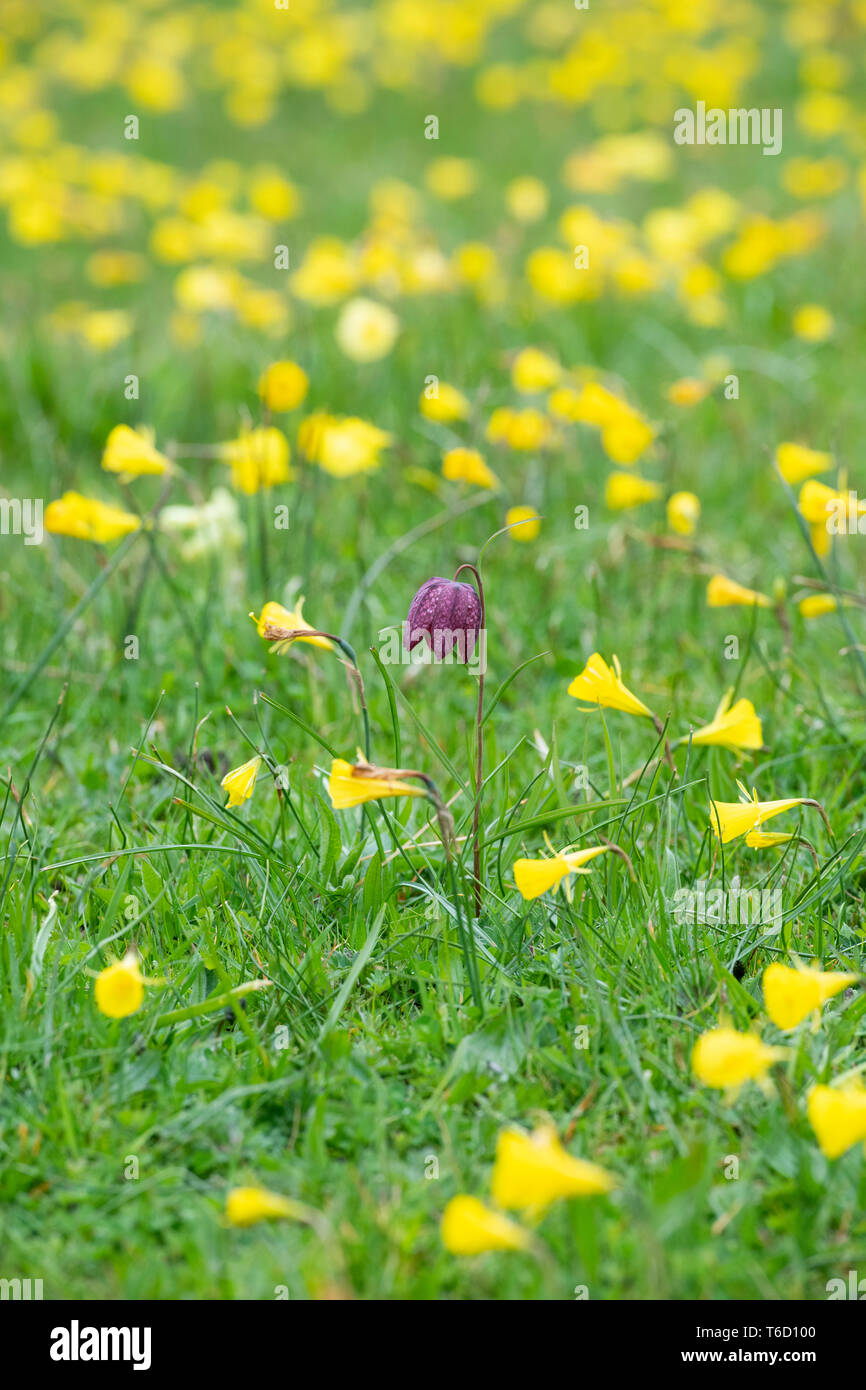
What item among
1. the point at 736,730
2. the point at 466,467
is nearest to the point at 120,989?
the point at 736,730

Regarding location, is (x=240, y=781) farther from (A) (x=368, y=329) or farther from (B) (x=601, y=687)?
(A) (x=368, y=329)

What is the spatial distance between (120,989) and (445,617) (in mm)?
649

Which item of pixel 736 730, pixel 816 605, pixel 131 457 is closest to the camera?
pixel 736 730

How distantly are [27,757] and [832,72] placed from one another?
5774mm

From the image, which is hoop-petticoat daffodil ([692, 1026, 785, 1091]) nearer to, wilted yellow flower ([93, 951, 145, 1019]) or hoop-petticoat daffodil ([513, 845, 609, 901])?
hoop-petticoat daffodil ([513, 845, 609, 901])

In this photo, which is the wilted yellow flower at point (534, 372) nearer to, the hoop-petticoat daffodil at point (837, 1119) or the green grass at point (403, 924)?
the green grass at point (403, 924)

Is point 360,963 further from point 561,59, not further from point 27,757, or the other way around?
point 561,59

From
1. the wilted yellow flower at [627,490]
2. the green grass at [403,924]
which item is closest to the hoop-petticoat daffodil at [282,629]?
the green grass at [403,924]

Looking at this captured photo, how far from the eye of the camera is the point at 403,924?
1887mm

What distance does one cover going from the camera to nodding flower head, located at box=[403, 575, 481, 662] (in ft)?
5.82

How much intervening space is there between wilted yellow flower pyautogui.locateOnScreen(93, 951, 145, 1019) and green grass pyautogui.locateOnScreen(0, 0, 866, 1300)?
0.14m

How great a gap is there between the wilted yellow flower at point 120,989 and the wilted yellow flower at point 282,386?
1464 millimetres

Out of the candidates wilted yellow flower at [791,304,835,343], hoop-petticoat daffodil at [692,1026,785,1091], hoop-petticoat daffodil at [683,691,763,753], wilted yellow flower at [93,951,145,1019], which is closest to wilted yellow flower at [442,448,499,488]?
hoop-petticoat daffodil at [683,691,763,753]
